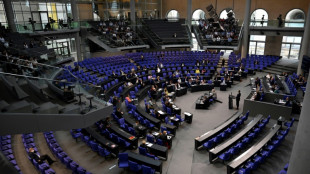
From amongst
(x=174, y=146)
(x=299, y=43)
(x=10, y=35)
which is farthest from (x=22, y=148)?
(x=299, y=43)

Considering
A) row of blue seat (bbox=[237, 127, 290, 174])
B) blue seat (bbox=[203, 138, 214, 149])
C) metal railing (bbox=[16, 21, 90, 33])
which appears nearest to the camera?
row of blue seat (bbox=[237, 127, 290, 174])

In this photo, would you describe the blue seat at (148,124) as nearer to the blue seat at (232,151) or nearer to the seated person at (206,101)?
the blue seat at (232,151)

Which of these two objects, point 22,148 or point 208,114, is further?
point 208,114

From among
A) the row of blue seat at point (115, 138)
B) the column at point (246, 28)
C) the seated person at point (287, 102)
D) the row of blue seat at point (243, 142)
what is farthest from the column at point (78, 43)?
the seated person at point (287, 102)

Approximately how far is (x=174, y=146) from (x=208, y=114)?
15.4ft

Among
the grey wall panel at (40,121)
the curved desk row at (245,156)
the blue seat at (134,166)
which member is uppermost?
the grey wall panel at (40,121)

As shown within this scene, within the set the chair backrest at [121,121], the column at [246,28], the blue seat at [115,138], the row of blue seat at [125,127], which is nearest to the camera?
the blue seat at [115,138]

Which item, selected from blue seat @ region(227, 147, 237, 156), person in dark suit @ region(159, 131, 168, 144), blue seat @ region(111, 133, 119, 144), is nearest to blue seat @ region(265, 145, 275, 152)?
blue seat @ region(227, 147, 237, 156)

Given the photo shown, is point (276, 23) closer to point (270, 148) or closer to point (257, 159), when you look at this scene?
point (270, 148)

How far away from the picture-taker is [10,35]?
59.5 feet

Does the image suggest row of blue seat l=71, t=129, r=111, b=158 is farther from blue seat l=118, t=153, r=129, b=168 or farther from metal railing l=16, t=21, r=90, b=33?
metal railing l=16, t=21, r=90, b=33

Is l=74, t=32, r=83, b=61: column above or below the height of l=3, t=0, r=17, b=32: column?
below

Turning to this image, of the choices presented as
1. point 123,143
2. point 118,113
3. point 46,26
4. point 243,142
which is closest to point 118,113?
point 118,113

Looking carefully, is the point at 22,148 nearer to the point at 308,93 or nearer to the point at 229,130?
the point at 229,130
